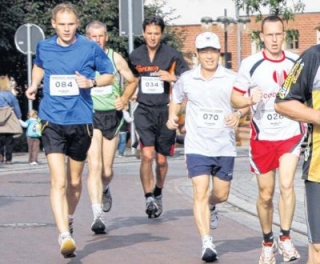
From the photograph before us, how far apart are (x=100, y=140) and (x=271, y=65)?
10.8ft

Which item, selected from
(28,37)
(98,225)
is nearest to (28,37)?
(28,37)

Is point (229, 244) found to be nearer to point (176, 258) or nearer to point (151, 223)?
point (176, 258)

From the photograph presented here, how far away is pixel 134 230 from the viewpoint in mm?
12516

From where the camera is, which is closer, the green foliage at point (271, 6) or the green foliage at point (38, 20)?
the green foliage at point (271, 6)

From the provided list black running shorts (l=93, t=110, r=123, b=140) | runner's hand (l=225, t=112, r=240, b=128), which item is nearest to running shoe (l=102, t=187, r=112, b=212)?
black running shorts (l=93, t=110, r=123, b=140)

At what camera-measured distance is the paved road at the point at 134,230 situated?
10.5 meters

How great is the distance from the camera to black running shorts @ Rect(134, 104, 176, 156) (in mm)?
13562

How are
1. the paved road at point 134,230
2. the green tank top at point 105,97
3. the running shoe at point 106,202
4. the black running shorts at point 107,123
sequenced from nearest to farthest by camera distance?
1. the paved road at point 134,230
2. the black running shorts at point 107,123
3. the green tank top at point 105,97
4. the running shoe at point 106,202

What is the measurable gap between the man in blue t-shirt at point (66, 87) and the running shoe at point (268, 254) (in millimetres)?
1714

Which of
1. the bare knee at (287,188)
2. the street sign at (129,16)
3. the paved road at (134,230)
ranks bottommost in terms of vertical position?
the paved road at (134,230)

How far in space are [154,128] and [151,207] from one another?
895mm

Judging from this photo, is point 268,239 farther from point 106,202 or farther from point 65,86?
point 106,202

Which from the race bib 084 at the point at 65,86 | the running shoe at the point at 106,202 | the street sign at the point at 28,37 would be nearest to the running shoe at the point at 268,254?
the race bib 084 at the point at 65,86

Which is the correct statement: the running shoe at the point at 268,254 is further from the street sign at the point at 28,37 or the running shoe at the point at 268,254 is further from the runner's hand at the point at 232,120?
the street sign at the point at 28,37
